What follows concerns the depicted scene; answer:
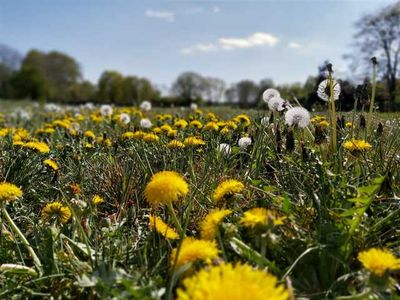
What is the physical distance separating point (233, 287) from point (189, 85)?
190 feet

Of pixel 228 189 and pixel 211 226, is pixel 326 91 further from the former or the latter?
pixel 211 226

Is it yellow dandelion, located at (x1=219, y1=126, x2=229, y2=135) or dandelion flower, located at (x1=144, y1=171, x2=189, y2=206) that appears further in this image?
yellow dandelion, located at (x1=219, y1=126, x2=229, y2=135)

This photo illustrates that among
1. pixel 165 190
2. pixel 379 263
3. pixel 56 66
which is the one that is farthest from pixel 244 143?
pixel 56 66

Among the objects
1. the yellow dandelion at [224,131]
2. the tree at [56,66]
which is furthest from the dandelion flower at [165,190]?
the tree at [56,66]

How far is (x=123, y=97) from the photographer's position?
43469 millimetres

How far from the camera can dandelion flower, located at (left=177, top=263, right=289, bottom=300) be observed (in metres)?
0.71

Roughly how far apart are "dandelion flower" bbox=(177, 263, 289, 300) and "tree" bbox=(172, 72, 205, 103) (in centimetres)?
5224

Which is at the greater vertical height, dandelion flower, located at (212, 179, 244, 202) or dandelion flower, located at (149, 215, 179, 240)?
dandelion flower, located at (212, 179, 244, 202)

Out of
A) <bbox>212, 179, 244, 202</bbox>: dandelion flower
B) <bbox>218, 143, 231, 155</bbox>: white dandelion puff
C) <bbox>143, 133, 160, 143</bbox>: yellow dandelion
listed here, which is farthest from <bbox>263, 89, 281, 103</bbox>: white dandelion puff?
<bbox>212, 179, 244, 202</bbox>: dandelion flower

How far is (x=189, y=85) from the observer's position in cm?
5781

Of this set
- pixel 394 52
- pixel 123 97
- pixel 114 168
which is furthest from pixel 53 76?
pixel 114 168

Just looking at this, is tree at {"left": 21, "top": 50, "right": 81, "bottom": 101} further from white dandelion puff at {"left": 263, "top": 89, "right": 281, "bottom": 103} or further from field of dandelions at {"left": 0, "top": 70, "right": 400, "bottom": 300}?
field of dandelions at {"left": 0, "top": 70, "right": 400, "bottom": 300}

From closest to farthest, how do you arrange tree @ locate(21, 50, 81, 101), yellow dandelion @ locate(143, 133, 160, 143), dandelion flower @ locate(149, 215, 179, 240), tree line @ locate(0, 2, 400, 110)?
1. dandelion flower @ locate(149, 215, 179, 240)
2. yellow dandelion @ locate(143, 133, 160, 143)
3. tree line @ locate(0, 2, 400, 110)
4. tree @ locate(21, 50, 81, 101)

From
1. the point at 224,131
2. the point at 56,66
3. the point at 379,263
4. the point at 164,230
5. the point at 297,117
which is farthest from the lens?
the point at 56,66
